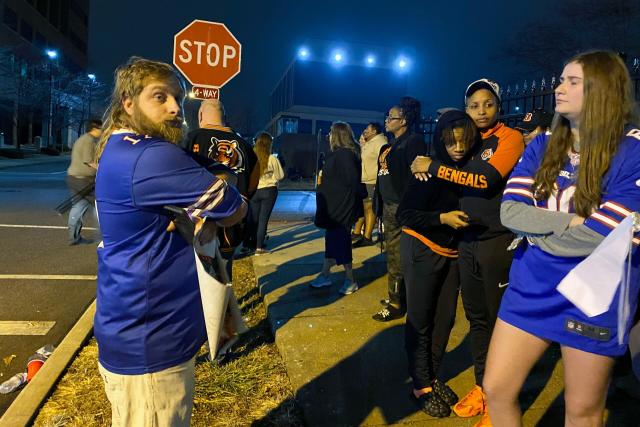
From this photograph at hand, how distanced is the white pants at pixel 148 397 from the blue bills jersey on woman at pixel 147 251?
0.13ft

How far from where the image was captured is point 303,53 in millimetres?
56875

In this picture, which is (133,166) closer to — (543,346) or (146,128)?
(146,128)

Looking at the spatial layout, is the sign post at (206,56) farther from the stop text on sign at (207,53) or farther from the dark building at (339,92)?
the dark building at (339,92)

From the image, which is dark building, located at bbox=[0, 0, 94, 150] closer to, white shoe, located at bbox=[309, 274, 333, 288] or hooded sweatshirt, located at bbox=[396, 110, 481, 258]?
white shoe, located at bbox=[309, 274, 333, 288]

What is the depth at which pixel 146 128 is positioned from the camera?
173cm

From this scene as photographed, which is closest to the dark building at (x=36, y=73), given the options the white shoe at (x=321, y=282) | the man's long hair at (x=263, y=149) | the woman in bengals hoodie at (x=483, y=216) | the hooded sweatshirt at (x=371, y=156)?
the man's long hair at (x=263, y=149)

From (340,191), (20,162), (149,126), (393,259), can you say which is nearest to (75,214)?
(340,191)

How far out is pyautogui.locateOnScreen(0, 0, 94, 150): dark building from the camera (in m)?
42.2

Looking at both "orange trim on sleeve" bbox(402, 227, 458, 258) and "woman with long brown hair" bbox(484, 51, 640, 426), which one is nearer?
"woman with long brown hair" bbox(484, 51, 640, 426)

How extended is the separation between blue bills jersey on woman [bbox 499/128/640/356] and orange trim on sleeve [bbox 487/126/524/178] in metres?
0.51

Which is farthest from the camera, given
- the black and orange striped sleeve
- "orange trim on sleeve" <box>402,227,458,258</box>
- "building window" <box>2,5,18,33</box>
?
"building window" <box>2,5,18,33</box>

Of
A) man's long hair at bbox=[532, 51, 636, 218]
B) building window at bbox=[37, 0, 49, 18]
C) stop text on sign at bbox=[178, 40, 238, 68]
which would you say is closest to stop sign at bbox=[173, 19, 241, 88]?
stop text on sign at bbox=[178, 40, 238, 68]

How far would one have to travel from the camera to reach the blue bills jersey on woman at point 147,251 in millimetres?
1591

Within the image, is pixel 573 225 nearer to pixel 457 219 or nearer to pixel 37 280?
pixel 457 219
